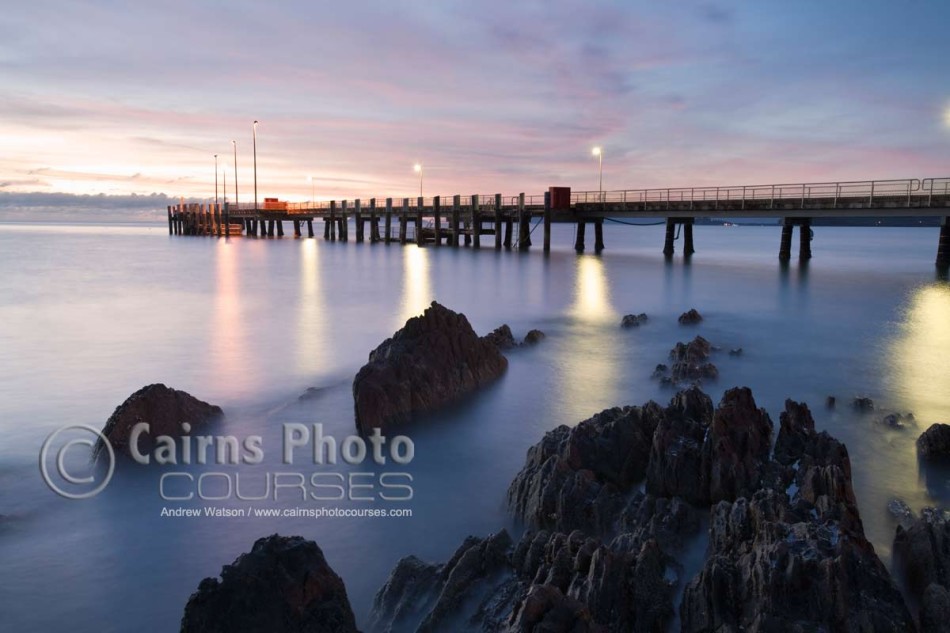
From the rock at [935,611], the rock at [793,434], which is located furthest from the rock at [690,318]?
the rock at [935,611]

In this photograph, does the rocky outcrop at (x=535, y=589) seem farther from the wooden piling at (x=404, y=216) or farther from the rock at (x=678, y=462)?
the wooden piling at (x=404, y=216)

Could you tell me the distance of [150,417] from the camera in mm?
8195

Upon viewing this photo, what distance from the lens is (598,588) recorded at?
164 inches

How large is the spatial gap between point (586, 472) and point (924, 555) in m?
2.76

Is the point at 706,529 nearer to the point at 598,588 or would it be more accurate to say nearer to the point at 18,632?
the point at 598,588

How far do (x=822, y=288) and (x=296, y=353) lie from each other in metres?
23.6

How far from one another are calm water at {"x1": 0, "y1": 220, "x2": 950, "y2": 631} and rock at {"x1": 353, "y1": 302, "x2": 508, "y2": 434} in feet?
1.38

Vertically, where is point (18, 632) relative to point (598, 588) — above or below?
below

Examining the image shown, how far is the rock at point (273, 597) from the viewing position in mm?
3816

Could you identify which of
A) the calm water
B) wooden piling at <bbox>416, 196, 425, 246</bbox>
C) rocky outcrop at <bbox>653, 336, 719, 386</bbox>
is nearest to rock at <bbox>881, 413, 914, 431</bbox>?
the calm water

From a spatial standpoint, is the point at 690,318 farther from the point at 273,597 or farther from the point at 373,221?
the point at 373,221

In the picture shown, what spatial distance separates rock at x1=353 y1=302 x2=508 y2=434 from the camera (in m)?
9.01

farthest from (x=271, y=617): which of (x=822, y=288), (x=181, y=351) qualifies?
(x=822, y=288)

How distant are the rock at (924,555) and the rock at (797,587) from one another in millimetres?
960
